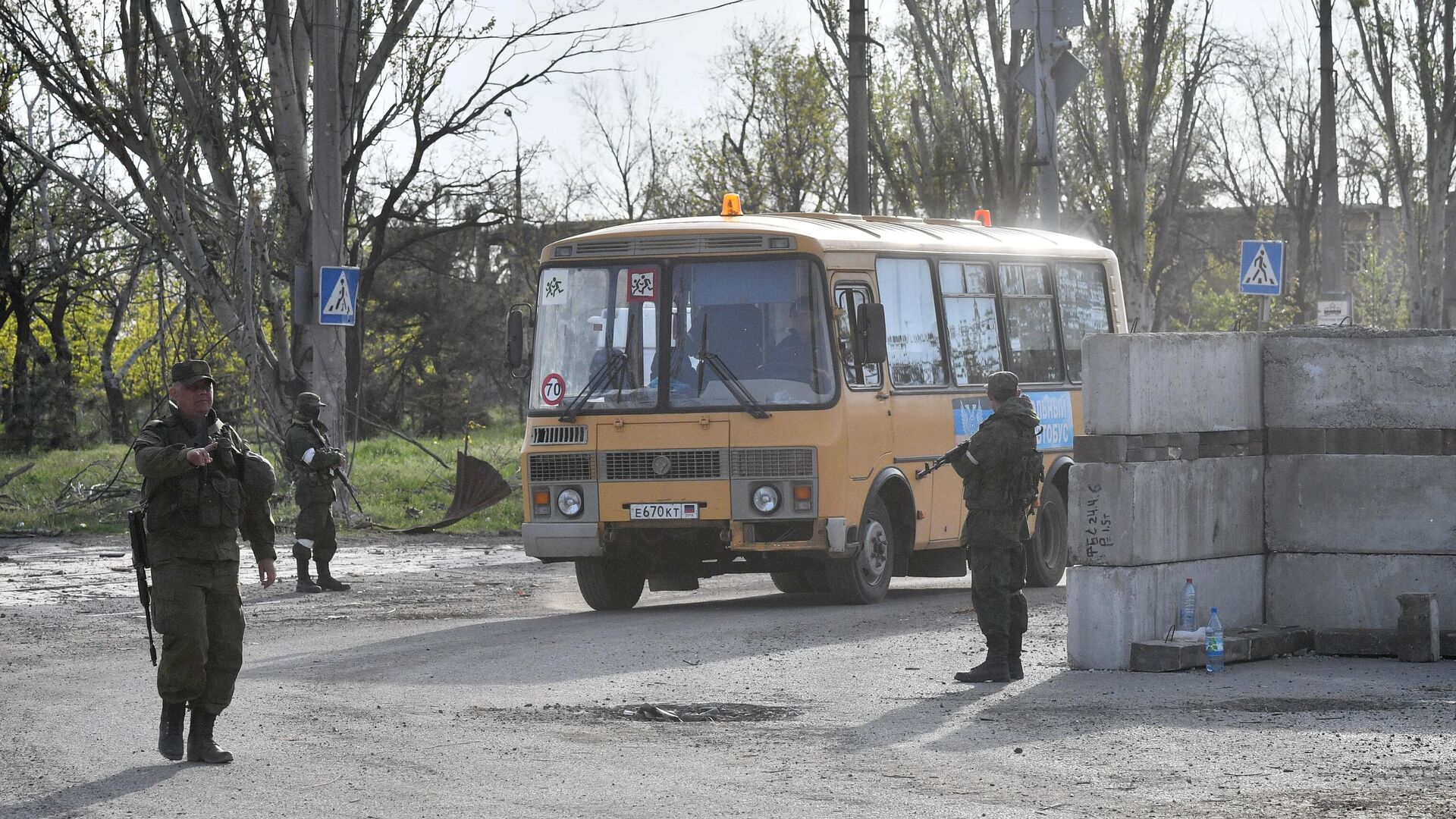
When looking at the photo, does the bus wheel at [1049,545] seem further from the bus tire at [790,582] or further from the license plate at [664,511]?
the license plate at [664,511]

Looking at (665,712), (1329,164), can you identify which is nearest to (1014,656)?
(665,712)

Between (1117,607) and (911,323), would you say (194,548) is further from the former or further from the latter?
(911,323)

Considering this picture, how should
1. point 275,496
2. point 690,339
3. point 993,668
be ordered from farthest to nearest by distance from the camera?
point 275,496, point 690,339, point 993,668

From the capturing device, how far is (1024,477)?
10.8 m

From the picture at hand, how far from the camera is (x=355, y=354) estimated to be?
4084 centimetres

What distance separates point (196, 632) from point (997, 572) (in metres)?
4.30

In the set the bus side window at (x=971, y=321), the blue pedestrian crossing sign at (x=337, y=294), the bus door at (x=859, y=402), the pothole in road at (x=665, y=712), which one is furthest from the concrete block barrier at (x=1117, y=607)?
the blue pedestrian crossing sign at (x=337, y=294)

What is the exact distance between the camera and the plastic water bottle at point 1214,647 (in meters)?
11.0

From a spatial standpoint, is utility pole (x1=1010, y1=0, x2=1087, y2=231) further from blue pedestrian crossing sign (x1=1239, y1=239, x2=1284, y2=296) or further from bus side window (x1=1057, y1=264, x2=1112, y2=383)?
blue pedestrian crossing sign (x1=1239, y1=239, x2=1284, y2=296)

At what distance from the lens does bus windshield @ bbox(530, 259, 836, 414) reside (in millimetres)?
14312

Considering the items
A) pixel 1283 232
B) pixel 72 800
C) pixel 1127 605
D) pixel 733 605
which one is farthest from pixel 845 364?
pixel 1283 232

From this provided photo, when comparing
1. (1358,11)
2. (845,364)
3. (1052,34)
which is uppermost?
(1358,11)

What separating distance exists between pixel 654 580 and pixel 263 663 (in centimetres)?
456

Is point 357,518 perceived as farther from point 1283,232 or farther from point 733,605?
point 1283,232
